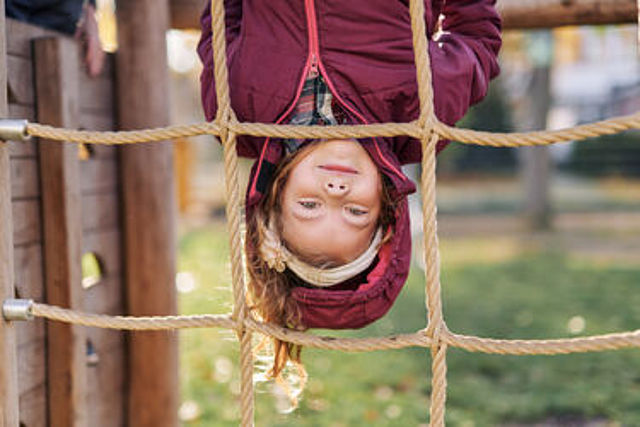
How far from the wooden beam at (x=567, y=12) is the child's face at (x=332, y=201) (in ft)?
3.89

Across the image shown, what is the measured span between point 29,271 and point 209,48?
69 centimetres

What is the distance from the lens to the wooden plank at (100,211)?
86.0 inches

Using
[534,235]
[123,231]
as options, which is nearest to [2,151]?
[123,231]

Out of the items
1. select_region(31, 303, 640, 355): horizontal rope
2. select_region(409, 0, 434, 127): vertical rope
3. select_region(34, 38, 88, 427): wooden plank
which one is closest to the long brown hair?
select_region(31, 303, 640, 355): horizontal rope

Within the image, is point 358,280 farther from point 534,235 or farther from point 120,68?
point 534,235

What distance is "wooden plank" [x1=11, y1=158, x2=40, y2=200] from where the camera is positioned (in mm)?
1804

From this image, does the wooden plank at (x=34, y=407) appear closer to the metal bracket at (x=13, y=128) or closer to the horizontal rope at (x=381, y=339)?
the horizontal rope at (x=381, y=339)

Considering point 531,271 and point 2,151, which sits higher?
point 2,151

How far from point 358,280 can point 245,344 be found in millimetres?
294

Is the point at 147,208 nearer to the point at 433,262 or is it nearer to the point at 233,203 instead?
the point at 233,203

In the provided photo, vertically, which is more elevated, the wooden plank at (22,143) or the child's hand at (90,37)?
the child's hand at (90,37)

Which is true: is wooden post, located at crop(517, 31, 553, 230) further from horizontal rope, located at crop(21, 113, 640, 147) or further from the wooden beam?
horizontal rope, located at crop(21, 113, 640, 147)

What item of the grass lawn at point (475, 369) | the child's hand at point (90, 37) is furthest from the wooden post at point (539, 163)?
the child's hand at point (90, 37)

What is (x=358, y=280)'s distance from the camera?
1573 mm
